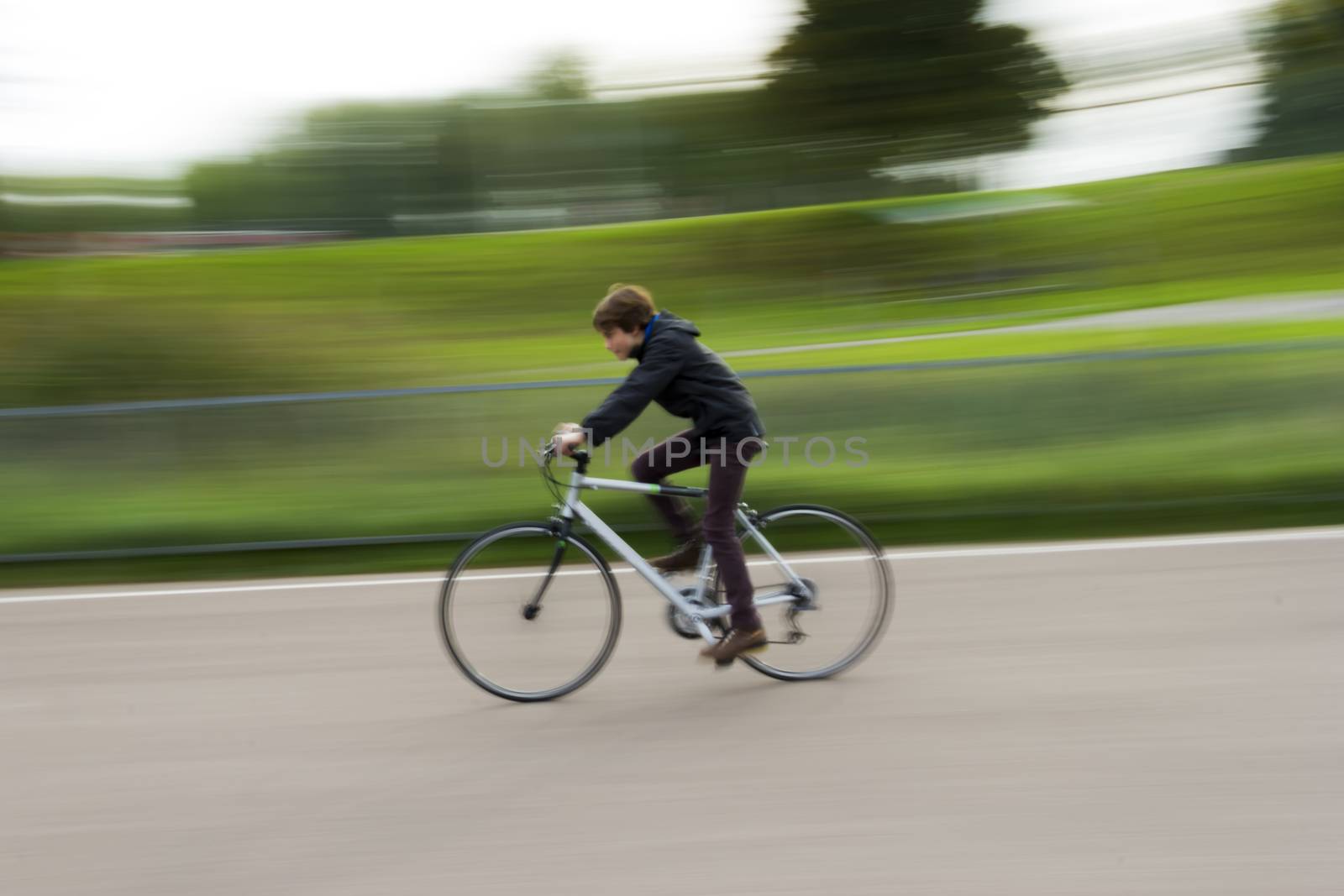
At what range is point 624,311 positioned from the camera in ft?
14.7

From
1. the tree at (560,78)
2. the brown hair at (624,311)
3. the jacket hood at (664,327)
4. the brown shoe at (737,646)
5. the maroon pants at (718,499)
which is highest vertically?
the tree at (560,78)

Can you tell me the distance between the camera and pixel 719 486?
4.59m

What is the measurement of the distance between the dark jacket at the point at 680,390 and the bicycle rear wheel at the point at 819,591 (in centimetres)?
47

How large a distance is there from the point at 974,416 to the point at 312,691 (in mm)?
4997

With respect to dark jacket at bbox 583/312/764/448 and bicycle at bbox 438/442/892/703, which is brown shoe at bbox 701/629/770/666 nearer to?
bicycle at bbox 438/442/892/703

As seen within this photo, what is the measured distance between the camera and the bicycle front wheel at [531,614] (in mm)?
4641

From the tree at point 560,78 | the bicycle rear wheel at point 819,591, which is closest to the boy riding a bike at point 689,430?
the bicycle rear wheel at point 819,591

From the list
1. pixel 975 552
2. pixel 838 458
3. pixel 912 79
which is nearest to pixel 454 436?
pixel 838 458

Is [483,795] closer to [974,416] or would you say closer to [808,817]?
[808,817]

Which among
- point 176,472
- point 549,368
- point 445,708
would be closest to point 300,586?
point 176,472

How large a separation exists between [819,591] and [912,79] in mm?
22260

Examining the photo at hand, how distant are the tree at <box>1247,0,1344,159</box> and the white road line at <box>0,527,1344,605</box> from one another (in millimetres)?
22510

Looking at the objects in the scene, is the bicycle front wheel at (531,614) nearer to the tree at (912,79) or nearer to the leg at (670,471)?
the leg at (670,471)

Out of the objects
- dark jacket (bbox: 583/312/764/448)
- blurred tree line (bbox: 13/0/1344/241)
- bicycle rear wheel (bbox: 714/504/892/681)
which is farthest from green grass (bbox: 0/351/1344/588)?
blurred tree line (bbox: 13/0/1344/241)
